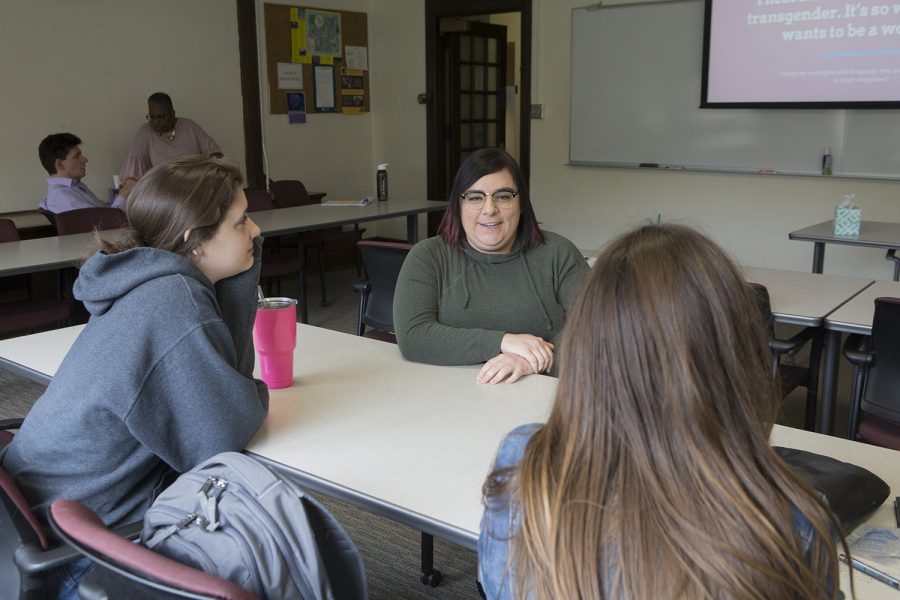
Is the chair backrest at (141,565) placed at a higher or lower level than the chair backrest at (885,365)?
higher

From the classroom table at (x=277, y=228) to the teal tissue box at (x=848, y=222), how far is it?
2.51 m

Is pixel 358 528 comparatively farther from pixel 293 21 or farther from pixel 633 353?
pixel 293 21

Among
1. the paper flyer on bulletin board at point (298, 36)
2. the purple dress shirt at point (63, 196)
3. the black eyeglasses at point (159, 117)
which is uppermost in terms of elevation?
the paper flyer on bulletin board at point (298, 36)

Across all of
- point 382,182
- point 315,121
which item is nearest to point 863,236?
point 382,182

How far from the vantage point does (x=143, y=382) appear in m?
1.35

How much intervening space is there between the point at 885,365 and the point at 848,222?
2098 mm

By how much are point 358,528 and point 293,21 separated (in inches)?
216

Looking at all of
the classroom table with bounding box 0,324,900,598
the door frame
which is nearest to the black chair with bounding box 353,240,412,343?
the classroom table with bounding box 0,324,900,598

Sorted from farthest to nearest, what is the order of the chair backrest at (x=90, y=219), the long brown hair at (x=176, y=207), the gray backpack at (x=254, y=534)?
the chair backrest at (x=90, y=219) → the long brown hair at (x=176, y=207) → the gray backpack at (x=254, y=534)

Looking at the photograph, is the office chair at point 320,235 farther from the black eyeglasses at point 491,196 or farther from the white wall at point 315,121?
the black eyeglasses at point 491,196

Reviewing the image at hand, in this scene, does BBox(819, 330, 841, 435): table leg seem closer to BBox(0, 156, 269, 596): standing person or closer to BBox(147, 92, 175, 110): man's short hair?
BBox(0, 156, 269, 596): standing person

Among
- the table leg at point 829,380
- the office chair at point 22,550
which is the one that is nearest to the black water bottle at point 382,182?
the table leg at point 829,380

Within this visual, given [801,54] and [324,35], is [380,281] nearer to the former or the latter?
[801,54]

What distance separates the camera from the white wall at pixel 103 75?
5352mm
